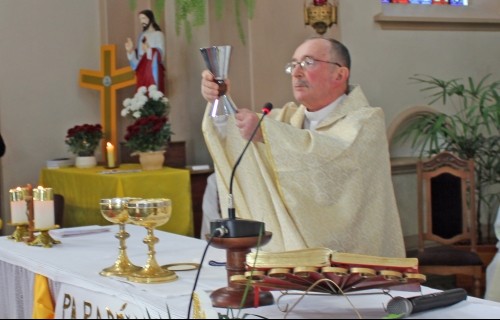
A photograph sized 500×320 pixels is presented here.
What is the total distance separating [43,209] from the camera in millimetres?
3328

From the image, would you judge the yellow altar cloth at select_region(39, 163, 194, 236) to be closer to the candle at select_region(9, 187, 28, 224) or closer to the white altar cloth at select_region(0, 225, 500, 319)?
the white altar cloth at select_region(0, 225, 500, 319)

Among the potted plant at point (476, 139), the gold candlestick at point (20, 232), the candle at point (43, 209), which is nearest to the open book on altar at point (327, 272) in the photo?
the candle at point (43, 209)

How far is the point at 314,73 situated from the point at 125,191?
288cm

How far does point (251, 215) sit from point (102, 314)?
121cm

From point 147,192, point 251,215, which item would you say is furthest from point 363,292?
point 147,192

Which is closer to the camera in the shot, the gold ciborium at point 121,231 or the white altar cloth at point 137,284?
the white altar cloth at point 137,284

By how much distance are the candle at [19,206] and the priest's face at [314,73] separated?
3.97 feet

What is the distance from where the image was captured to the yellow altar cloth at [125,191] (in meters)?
6.20

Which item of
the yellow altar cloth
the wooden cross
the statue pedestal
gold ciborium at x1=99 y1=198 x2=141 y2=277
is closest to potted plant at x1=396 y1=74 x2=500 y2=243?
the yellow altar cloth

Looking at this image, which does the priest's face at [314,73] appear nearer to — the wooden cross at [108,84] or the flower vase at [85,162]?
the flower vase at [85,162]

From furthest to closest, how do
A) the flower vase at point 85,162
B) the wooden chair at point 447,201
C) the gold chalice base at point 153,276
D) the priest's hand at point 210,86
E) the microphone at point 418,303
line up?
the flower vase at point 85,162 < the wooden chair at point 447,201 < the priest's hand at point 210,86 < the gold chalice base at point 153,276 < the microphone at point 418,303

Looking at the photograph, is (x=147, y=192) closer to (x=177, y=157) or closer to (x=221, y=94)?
(x=177, y=157)

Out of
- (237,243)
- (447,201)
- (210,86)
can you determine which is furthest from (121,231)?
(447,201)

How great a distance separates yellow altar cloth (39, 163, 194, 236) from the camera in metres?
6.20
